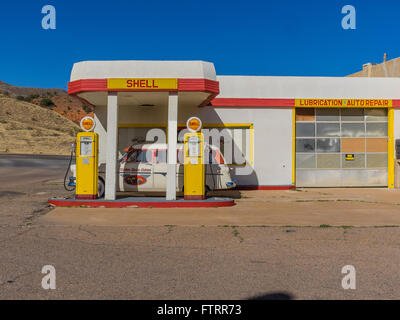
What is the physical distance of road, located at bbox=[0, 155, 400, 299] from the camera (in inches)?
178

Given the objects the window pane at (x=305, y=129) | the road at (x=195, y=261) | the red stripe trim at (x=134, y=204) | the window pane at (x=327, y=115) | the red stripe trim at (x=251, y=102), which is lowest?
the road at (x=195, y=261)

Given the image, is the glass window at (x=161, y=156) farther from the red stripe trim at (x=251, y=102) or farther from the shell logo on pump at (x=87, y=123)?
the red stripe trim at (x=251, y=102)

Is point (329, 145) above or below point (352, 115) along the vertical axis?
below

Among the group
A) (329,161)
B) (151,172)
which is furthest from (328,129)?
(151,172)

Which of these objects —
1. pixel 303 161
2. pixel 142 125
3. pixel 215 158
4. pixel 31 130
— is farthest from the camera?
pixel 31 130

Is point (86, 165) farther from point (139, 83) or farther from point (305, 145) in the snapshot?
point (305, 145)

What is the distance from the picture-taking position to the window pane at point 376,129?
17.0 meters

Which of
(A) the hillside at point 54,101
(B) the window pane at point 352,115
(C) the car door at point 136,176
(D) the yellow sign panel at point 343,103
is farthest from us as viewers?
(A) the hillside at point 54,101

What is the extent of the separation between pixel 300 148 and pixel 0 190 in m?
11.7

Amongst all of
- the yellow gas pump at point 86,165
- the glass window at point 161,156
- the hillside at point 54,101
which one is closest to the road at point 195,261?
the yellow gas pump at point 86,165

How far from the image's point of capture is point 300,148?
16688 millimetres

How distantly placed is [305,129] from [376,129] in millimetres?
3102

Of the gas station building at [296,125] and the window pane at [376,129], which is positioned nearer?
the gas station building at [296,125]

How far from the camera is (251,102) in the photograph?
16250mm
